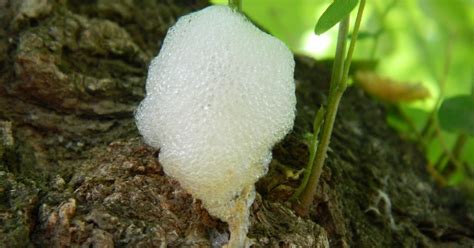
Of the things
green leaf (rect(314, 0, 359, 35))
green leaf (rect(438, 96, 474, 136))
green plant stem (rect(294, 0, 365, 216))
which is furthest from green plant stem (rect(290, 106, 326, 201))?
green leaf (rect(438, 96, 474, 136))

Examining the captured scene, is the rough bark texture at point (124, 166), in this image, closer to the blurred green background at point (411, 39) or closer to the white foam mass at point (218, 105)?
the white foam mass at point (218, 105)

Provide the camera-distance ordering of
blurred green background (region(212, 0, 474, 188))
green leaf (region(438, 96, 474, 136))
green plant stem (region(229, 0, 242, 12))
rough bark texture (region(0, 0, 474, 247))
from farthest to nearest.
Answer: blurred green background (region(212, 0, 474, 188)) → green leaf (region(438, 96, 474, 136)) → green plant stem (region(229, 0, 242, 12)) → rough bark texture (region(0, 0, 474, 247))

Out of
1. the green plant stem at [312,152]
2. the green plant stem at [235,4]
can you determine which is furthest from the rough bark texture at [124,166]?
the green plant stem at [235,4]

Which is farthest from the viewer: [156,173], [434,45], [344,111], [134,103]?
[434,45]

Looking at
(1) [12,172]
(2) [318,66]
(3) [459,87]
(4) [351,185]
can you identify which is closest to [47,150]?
(1) [12,172]

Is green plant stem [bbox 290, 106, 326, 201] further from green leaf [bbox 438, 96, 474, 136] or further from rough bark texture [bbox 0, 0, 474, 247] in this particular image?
green leaf [bbox 438, 96, 474, 136]

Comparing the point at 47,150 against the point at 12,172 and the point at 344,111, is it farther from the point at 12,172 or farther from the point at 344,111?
the point at 344,111

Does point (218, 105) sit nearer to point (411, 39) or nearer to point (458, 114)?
point (458, 114)
